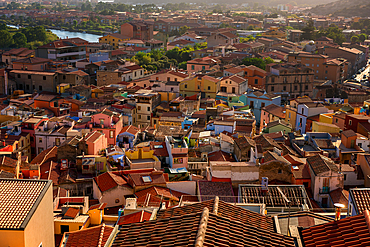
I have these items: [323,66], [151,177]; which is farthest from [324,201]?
[323,66]

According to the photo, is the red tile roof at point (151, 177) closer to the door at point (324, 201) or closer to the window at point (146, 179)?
the window at point (146, 179)

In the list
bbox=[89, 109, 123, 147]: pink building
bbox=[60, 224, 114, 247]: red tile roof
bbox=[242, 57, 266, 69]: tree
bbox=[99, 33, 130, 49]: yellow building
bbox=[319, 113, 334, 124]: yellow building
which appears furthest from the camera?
bbox=[99, 33, 130, 49]: yellow building

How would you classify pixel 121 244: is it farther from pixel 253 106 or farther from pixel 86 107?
pixel 253 106

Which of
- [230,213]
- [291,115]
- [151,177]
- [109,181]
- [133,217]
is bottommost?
[291,115]

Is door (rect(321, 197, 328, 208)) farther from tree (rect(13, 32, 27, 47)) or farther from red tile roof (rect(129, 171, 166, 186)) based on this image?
tree (rect(13, 32, 27, 47))

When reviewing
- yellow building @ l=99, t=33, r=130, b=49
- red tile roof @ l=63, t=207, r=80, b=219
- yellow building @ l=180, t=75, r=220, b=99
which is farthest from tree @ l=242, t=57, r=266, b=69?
red tile roof @ l=63, t=207, r=80, b=219

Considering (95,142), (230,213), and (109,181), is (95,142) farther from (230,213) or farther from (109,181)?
(230,213)
